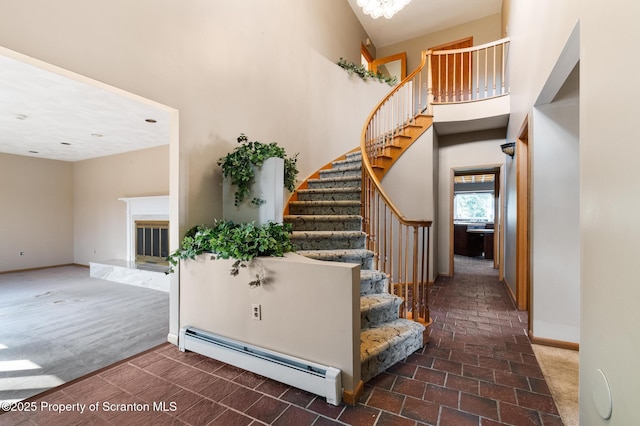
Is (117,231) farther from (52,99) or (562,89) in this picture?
(562,89)

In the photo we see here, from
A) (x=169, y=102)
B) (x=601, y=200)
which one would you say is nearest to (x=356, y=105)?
(x=169, y=102)

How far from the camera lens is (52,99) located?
9.42 ft

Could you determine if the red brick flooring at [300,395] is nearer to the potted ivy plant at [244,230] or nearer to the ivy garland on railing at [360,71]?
the potted ivy plant at [244,230]

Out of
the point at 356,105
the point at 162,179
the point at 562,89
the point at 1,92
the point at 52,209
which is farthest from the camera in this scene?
the point at 52,209

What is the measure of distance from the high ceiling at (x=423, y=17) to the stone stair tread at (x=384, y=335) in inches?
260

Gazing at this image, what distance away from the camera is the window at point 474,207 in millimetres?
11016

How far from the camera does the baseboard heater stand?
1817mm

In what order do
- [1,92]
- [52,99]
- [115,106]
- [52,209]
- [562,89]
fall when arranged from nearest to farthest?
[562,89]
[1,92]
[52,99]
[115,106]
[52,209]

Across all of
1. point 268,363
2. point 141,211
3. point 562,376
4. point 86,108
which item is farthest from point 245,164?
point 141,211

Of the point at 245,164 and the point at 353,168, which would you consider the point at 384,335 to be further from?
the point at 353,168

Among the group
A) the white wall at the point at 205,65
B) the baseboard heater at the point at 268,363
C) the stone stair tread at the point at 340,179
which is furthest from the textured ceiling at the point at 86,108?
the stone stair tread at the point at 340,179

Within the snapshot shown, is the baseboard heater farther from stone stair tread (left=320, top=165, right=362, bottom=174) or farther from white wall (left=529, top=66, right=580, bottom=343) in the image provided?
stone stair tread (left=320, top=165, right=362, bottom=174)

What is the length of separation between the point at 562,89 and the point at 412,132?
7.93ft

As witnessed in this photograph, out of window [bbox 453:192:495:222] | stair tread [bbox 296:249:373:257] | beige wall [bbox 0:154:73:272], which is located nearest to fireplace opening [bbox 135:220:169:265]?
beige wall [bbox 0:154:73:272]
